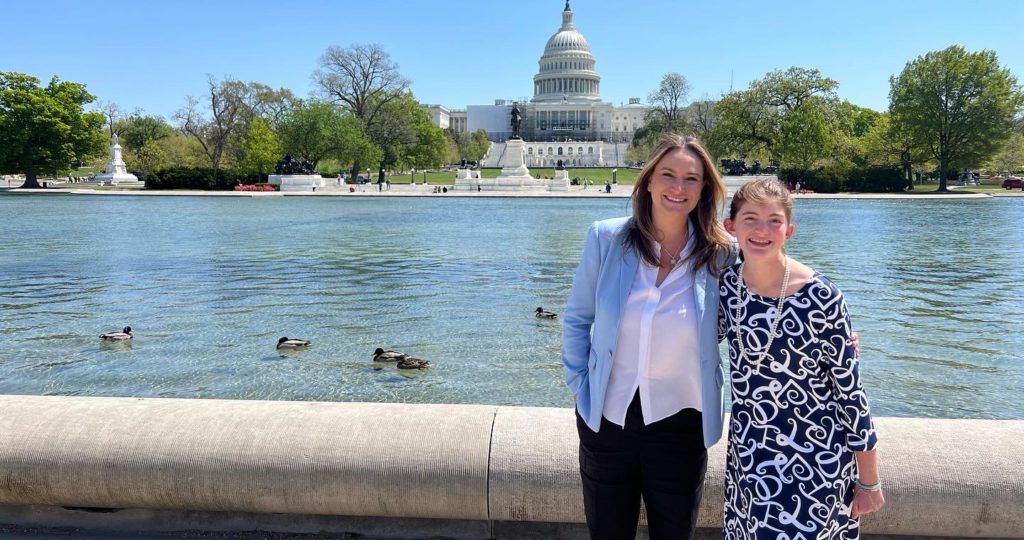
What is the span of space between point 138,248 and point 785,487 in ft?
65.1

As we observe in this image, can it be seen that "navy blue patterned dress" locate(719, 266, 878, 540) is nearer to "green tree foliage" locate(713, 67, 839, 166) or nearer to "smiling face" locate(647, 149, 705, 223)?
"smiling face" locate(647, 149, 705, 223)

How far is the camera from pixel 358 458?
10.8 ft

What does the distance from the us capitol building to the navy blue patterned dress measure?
457 ft

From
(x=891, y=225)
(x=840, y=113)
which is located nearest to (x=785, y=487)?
(x=891, y=225)

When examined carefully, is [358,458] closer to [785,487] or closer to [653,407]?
[653,407]

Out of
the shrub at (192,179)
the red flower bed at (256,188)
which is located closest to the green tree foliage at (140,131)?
the shrub at (192,179)

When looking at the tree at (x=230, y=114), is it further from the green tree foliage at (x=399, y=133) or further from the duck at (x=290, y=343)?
the duck at (x=290, y=343)

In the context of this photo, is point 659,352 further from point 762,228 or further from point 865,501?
point 865,501

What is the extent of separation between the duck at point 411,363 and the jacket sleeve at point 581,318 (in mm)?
5109

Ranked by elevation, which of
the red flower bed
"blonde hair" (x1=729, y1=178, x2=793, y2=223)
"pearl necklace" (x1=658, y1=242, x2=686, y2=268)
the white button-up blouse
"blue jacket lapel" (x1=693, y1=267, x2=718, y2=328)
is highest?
"blonde hair" (x1=729, y1=178, x2=793, y2=223)

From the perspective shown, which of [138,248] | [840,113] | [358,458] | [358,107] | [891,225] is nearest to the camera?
[358,458]

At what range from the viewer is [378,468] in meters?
3.29

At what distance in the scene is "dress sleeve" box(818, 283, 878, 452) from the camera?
2305 mm

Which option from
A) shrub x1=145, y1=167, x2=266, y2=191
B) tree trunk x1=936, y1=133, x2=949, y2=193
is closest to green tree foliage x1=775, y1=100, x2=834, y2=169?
tree trunk x1=936, y1=133, x2=949, y2=193
